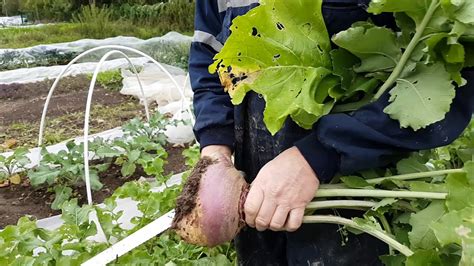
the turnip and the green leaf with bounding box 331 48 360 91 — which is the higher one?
the green leaf with bounding box 331 48 360 91

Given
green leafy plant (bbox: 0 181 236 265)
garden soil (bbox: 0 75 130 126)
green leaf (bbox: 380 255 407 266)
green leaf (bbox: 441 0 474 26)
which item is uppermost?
green leaf (bbox: 441 0 474 26)

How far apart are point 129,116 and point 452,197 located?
4.47 metres

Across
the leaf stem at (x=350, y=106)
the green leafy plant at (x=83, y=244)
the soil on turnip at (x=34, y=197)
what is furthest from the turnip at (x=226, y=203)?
the soil on turnip at (x=34, y=197)

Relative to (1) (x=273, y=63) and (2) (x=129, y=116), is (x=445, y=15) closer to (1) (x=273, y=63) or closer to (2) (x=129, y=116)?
(1) (x=273, y=63)

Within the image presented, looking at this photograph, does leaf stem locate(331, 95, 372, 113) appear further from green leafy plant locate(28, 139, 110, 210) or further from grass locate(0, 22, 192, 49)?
grass locate(0, 22, 192, 49)

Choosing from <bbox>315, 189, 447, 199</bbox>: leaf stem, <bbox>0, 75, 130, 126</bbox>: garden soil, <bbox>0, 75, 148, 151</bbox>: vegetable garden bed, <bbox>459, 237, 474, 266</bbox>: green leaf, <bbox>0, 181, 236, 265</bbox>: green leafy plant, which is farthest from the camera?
<bbox>0, 75, 130, 126</bbox>: garden soil

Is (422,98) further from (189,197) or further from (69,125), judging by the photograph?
(69,125)

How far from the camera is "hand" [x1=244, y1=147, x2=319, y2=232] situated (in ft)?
3.35

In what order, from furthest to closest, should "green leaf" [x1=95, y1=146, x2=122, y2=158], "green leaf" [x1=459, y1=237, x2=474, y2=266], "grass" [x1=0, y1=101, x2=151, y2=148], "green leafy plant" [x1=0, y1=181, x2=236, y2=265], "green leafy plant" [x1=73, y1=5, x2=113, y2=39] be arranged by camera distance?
"green leafy plant" [x1=73, y1=5, x2=113, y2=39] < "grass" [x1=0, y1=101, x2=151, y2=148] < "green leaf" [x1=95, y1=146, x2=122, y2=158] < "green leafy plant" [x1=0, y1=181, x2=236, y2=265] < "green leaf" [x1=459, y1=237, x2=474, y2=266]

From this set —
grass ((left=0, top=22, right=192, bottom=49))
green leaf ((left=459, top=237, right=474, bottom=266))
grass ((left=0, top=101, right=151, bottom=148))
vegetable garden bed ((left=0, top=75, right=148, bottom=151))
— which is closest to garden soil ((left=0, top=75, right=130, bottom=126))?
vegetable garden bed ((left=0, top=75, right=148, bottom=151))

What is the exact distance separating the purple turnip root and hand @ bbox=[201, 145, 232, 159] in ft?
0.32

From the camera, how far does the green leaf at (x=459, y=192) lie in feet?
2.95

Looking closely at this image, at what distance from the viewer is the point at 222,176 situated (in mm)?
1124

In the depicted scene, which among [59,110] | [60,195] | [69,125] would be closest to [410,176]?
[60,195]
